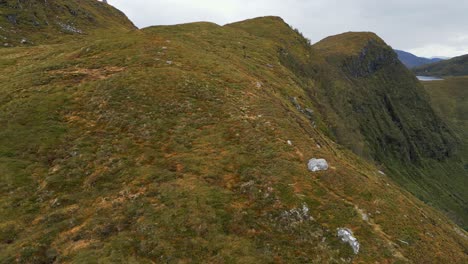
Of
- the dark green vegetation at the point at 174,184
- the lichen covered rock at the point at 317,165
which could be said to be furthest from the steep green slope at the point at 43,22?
the lichen covered rock at the point at 317,165

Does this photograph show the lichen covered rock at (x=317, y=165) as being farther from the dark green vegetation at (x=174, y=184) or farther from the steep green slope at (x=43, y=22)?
the steep green slope at (x=43, y=22)

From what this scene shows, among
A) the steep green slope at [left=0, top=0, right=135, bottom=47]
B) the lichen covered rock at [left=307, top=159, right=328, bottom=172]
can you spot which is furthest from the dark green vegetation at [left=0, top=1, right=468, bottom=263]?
the steep green slope at [left=0, top=0, right=135, bottom=47]

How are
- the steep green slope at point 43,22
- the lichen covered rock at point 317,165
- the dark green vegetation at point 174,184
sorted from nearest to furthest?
1. the dark green vegetation at point 174,184
2. the lichen covered rock at point 317,165
3. the steep green slope at point 43,22

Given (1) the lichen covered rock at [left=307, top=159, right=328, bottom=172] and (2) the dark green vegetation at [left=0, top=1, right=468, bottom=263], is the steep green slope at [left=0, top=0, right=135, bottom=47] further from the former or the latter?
(1) the lichen covered rock at [left=307, top=159, right=328, bottom=172]

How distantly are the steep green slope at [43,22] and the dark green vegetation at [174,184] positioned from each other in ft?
245

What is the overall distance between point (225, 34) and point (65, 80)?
84.6m

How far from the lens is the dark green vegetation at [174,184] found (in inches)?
1023

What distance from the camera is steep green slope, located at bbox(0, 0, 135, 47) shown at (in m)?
117

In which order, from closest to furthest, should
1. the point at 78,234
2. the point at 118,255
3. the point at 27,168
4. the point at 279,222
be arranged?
the point at 118,255, the point at 78,234, the point at 279,222, the point at 27,168

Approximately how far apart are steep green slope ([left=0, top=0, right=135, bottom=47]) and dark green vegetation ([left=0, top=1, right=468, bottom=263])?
74688mm

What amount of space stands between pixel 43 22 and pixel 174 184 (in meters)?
135

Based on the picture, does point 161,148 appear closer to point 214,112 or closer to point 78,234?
point 214,112

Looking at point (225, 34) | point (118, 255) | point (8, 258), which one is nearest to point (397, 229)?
point (118, 255)

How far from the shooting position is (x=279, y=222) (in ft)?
93.6
